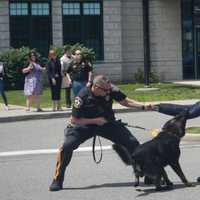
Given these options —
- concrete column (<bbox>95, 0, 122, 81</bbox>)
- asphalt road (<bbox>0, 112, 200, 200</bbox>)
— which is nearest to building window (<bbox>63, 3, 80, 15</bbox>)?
concrete column (<bbox>95, 0, 122, 81</bbox>)

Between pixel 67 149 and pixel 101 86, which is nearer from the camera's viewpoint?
pixel 101 86

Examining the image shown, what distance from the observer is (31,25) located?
102 feet

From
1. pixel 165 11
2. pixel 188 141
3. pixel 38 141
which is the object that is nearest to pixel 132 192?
pixel 188 141

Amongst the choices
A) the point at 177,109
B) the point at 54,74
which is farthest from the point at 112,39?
the point at 177,109

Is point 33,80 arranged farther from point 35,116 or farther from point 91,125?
point 91,125

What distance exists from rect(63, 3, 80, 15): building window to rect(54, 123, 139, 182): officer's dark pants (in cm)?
2290

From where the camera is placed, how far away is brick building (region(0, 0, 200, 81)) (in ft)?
101

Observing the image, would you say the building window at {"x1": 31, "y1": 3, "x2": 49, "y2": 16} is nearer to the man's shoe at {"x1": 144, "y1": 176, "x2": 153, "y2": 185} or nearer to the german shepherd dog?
the man's shoe at {"x1": 144, "y1": 176, "x2": 153, "y2": 185}

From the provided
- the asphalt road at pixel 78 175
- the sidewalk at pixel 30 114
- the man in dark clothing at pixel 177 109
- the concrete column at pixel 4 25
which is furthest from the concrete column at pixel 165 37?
the man in dark clothing at pixel 177 109

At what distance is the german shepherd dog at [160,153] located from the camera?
338 inches

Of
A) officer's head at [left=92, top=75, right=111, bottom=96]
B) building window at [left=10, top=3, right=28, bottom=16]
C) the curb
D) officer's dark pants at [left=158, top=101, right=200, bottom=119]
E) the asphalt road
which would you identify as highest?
building window at [left=10, top=3, right=28, bottom=16]

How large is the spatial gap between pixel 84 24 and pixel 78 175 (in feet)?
73.6

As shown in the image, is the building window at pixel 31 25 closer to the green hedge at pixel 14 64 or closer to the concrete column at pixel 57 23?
the concrete column at pixel 57 23

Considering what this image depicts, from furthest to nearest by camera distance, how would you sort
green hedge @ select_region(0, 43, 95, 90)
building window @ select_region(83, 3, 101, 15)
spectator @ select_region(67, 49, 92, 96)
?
building window @ select_region(83, 3, 101, 15) < green hedge @ select_region(0, 43, 95, 90) < spectator @ select_region(67, 49, 92, 96)
